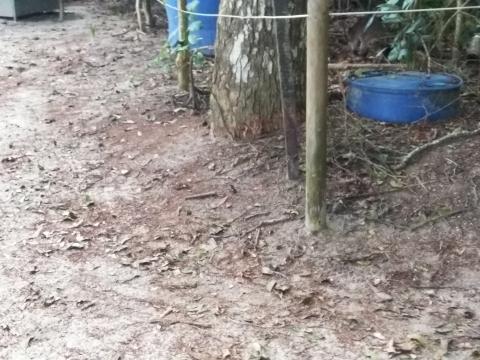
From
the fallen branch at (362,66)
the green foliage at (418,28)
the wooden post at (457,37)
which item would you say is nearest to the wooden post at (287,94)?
the green foliage at (418,28)

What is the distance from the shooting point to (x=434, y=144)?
134 inches

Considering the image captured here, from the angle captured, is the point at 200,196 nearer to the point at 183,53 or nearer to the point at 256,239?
the point at 256,239

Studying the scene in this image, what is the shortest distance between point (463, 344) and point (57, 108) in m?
3.21

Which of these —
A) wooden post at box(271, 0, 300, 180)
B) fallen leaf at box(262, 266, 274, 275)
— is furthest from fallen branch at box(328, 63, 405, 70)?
fallen leaf at box(262, 266, 274, 275)

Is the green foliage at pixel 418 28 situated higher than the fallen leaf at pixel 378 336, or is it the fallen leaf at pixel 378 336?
the green foliage at pixel 418 28

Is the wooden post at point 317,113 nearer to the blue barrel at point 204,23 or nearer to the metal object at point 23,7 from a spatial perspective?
the blue barrel at point 204,23

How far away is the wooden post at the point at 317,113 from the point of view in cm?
265

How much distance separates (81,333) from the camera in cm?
A: 239

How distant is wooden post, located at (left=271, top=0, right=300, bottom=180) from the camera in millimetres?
3082

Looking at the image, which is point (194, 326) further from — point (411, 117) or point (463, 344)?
point (411, 117)

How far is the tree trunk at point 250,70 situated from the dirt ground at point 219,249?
138mm

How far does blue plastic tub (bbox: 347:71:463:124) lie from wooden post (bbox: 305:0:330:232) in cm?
109

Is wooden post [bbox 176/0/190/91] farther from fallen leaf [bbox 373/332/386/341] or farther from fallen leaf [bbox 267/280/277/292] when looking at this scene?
fallen leaf [bbox 373/332/386/341]

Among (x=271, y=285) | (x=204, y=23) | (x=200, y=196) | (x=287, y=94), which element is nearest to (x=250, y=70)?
(x=287, y=94)
